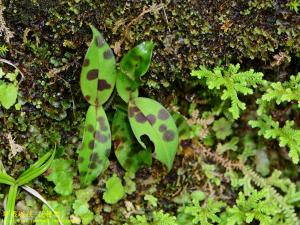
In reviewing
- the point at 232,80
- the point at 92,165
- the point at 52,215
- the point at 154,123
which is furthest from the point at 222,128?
the point at 52,215

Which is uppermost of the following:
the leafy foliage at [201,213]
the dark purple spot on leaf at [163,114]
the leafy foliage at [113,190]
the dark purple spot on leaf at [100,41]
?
the dark purple spot on leaf at [100,41]

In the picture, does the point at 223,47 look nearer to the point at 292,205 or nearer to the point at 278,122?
the point at 278,122

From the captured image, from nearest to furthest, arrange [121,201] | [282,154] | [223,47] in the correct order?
[223,47], [121,201], [282,154]

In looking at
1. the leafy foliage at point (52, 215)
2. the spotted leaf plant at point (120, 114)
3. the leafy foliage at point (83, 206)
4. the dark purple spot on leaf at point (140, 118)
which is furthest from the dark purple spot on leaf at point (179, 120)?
the leafy foliage at point (52, 215)

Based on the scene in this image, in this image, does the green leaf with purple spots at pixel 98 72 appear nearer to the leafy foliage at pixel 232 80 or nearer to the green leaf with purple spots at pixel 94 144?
the green leaf with purple spots at pixel 94 144

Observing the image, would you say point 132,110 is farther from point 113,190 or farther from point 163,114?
point 113,190

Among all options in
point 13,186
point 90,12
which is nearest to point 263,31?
point 90,12
